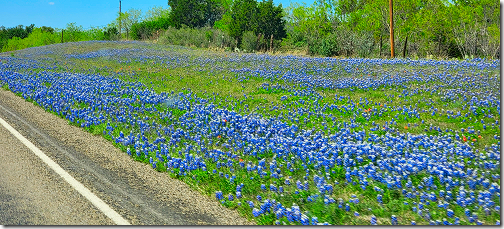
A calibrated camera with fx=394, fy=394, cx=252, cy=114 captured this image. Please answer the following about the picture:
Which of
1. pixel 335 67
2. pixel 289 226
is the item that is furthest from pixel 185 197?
pixel 335 67

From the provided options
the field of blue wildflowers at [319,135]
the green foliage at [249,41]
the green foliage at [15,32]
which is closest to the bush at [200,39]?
the green foliage at [249,41]

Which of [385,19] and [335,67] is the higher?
[385,19]

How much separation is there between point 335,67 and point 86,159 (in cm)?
1271

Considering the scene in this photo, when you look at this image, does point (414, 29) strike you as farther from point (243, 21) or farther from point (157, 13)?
point (157, 13)

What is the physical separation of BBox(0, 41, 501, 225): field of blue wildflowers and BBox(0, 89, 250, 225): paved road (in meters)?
0.33

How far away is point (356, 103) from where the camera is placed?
35.7ft

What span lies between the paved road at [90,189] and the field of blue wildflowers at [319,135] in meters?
0.33

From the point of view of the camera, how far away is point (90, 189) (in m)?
5.73

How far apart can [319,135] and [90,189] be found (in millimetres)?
4127

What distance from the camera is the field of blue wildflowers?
4898 mm

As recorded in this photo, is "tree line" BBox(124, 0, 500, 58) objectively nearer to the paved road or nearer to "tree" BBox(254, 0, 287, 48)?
"tree" BBox(254, 0, 287, 48)

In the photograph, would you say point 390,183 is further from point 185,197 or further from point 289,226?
point 185,197

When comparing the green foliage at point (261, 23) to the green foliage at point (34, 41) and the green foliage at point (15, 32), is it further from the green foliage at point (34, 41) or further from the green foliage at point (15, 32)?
the green foliage at point (15, 32)

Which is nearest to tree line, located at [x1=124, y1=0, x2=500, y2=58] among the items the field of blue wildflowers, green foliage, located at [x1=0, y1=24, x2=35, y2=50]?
the field of blue wildflowers
